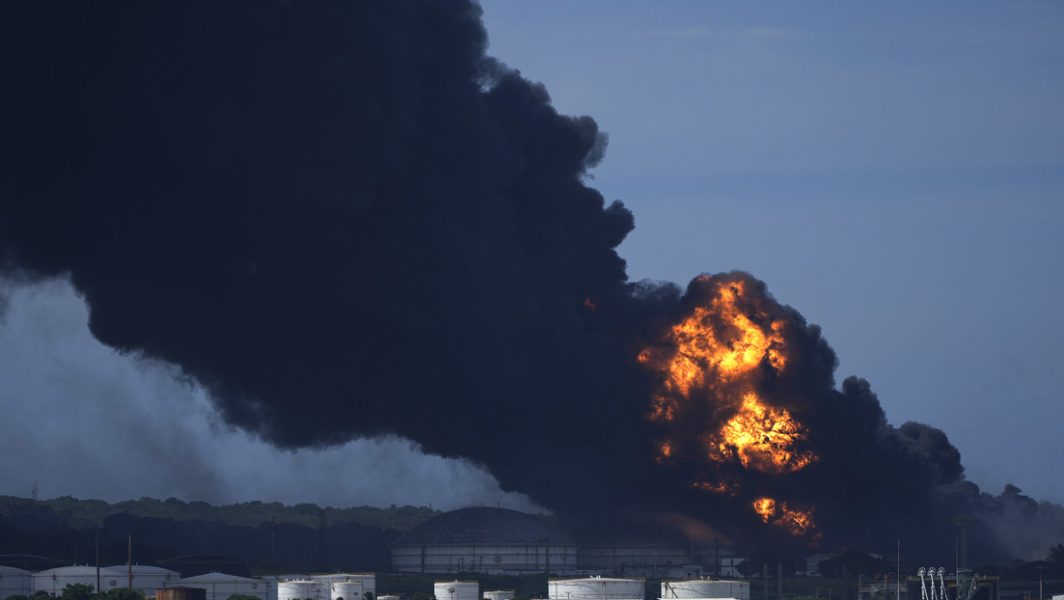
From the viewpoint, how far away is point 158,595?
194m
